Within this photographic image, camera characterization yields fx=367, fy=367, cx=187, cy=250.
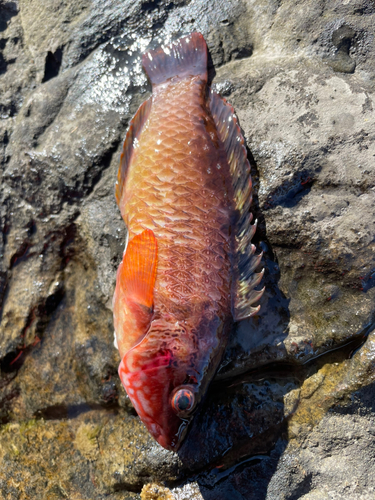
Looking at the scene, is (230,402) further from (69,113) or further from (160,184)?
(69,113)

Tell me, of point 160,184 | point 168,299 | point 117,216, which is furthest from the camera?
point 117,216

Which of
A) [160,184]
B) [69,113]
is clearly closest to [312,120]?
[160,184]

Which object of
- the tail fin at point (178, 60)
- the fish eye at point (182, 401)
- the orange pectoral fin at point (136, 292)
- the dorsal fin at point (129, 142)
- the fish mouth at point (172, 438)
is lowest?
the fish mouth at point (172, 438)

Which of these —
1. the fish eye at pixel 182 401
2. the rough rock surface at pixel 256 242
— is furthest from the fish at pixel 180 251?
the rough rock surface at pixel 256 242

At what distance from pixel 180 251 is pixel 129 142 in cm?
114

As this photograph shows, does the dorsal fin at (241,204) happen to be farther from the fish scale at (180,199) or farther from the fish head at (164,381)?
the fish head at (164,381)

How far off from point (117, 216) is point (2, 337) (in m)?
1.49

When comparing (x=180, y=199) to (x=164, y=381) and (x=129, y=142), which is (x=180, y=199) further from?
(x=164, y=381)

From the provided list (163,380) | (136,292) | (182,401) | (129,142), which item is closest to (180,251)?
(136,292)

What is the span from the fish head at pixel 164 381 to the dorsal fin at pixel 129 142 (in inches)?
50.8

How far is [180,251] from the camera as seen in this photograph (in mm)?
2531

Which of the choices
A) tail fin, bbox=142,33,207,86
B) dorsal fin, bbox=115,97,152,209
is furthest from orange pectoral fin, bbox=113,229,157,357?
tail fin, bbox=142,33,207,86

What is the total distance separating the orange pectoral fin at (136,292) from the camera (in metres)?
2.48

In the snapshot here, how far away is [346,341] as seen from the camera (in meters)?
2.72
